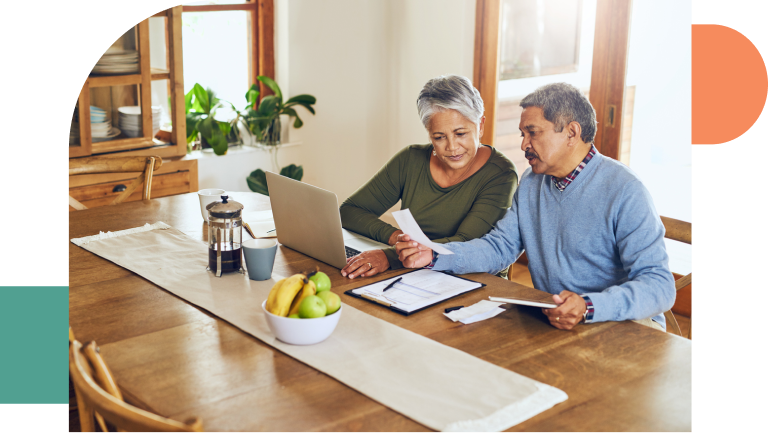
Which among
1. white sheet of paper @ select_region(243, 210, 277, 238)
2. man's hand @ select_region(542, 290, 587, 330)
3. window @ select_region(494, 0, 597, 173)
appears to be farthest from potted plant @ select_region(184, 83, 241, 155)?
man's hand @ select_region(542, 290, 587, 330)

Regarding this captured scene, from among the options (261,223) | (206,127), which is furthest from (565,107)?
(206,127)

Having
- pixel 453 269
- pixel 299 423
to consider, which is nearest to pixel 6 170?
pixel 299 423

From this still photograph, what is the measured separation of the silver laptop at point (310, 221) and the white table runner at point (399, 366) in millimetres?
174

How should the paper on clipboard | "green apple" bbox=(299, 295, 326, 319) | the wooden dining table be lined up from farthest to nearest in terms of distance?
1. the paper on clipboard
2. "green apple" bbox=(299, 295, 326, 319)
3. the wooden dining table

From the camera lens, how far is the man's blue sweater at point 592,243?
5.03 feet

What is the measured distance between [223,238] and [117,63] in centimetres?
207

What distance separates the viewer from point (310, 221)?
6.05ft

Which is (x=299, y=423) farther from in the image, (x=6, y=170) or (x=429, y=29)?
(x=429, y=29)

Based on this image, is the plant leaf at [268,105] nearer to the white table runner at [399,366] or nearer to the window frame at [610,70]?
the window frame at [610,70]

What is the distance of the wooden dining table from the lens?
3.51 feet

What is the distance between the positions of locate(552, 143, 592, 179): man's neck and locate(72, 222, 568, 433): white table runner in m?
0.69

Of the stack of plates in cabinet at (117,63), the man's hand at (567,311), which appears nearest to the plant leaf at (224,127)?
the stack of plates in cabinet at (117,63)

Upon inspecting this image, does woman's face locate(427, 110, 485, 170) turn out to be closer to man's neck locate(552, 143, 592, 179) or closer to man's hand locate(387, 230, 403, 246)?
man's hand locate(387, 230, 403, 246)

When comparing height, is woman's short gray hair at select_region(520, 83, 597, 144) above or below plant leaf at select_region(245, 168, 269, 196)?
above
